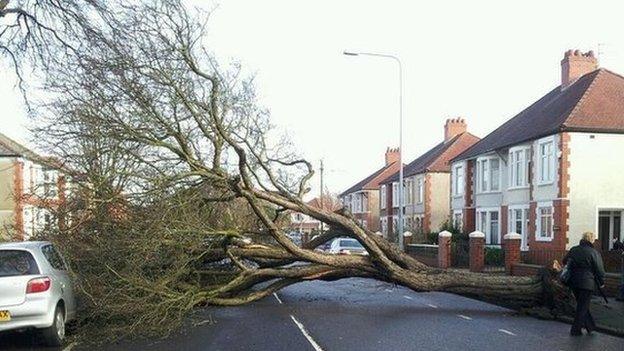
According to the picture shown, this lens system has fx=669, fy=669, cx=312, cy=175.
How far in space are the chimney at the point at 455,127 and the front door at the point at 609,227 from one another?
25527 mm

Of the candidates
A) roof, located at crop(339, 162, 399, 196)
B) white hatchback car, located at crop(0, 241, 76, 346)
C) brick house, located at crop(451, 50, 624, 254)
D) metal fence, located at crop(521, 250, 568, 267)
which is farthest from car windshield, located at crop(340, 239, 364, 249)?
roof, located at crop(339, 162, 399, 196)

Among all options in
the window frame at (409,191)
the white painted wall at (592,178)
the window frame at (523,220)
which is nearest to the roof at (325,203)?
the window frame at (409,191)

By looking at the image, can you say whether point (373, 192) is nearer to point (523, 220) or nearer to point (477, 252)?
point (523, 220)

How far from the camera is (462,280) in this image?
601 inches

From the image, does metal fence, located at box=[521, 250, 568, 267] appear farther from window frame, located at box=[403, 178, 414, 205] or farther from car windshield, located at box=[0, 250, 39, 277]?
window frame, located at box=[403, 178, 414, 205]

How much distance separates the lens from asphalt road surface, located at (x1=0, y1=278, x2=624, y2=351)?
10250 millimetres

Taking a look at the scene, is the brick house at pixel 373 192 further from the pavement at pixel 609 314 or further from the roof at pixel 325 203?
the pavement at pixel 609 314

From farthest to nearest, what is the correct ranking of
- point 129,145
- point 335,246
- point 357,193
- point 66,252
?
point 357,193 → point 335,246 → point 129,145 → point 66,252

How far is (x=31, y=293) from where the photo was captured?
30.9ft

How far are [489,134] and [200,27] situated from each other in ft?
98.4

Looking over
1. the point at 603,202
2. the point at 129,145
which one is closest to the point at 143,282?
the point at 129,145

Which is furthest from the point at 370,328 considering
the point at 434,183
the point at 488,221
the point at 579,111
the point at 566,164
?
the point at 434,183

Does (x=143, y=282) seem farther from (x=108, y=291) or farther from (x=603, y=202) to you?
(x=603, y=202)

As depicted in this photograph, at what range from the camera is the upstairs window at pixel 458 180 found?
42969 mm
